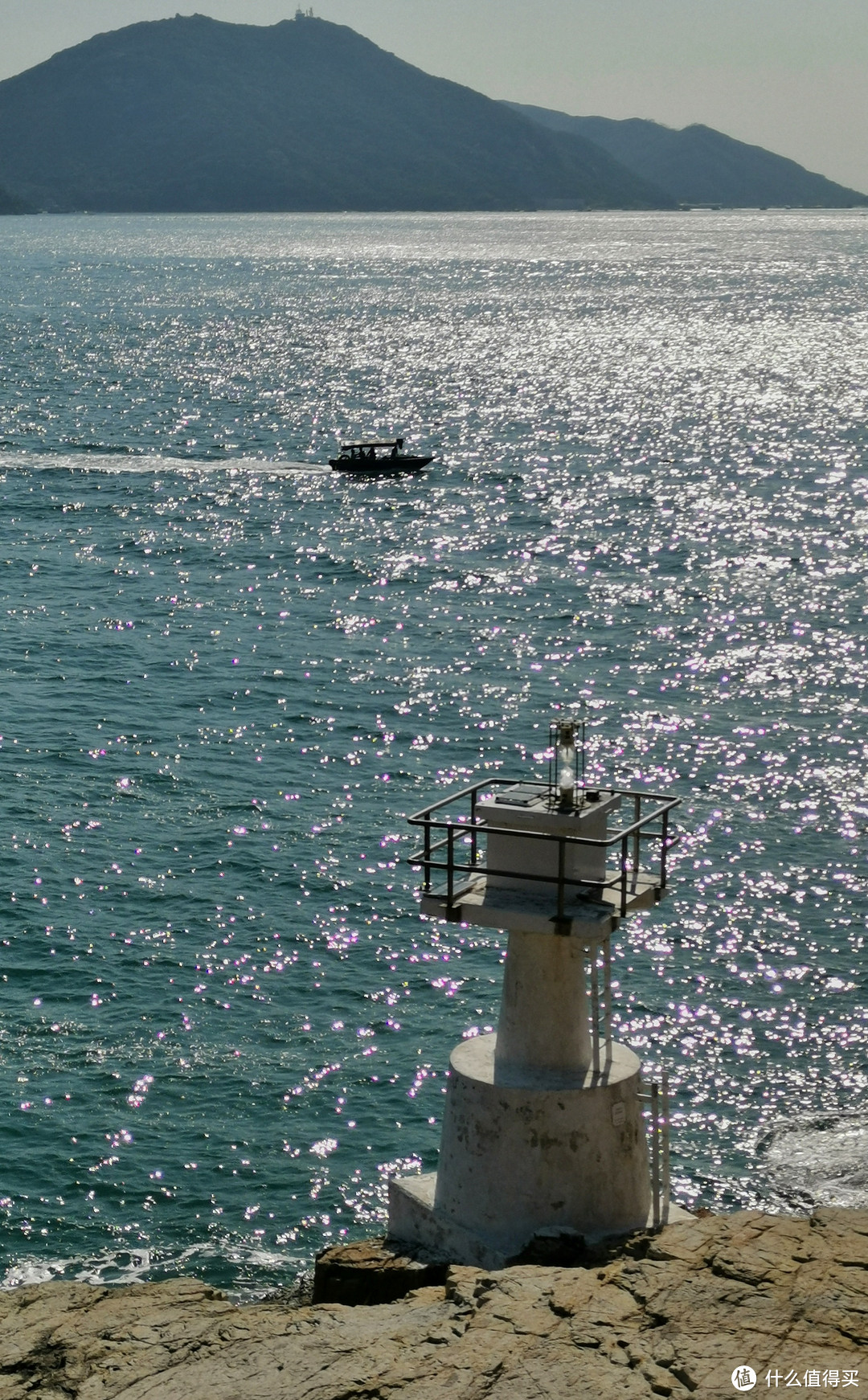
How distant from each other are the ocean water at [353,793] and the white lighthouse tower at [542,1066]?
764 centimetres

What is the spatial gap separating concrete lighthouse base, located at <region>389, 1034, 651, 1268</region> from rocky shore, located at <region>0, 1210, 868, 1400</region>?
37 cm

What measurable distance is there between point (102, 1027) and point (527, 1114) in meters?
15.4

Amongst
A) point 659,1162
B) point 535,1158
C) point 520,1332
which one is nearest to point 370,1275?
point 535,1158

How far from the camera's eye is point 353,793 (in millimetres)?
41812

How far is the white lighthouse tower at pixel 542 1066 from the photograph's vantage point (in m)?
16.4

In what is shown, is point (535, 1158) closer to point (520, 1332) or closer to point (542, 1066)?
point (542, 1066)

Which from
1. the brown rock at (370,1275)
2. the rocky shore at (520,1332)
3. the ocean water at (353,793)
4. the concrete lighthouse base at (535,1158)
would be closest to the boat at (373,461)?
the ocean water at (353,793)

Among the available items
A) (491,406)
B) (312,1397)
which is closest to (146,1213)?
(312,1397)

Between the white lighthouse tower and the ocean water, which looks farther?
the ocean water

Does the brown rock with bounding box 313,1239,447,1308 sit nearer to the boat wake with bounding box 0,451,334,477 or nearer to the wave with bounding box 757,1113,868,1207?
the wave with bounding box 757,1113,868,1207

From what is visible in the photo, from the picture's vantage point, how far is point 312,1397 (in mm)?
15156

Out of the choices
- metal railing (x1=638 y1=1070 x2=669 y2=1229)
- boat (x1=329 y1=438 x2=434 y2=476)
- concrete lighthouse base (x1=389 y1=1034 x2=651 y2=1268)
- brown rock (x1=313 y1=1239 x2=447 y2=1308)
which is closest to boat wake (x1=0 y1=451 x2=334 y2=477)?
boat (x1=329 y1=438 x2=434 y2=476)

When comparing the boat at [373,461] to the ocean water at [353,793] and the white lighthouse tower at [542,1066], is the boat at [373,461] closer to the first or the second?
the ocean water at [353,793]

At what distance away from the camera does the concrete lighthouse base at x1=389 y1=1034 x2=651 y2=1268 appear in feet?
54.0
